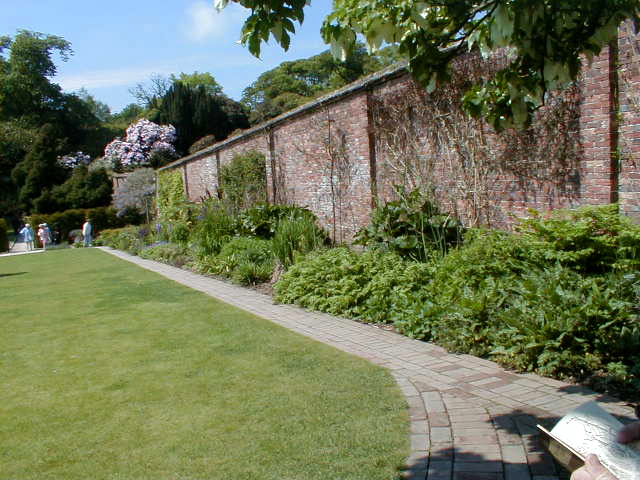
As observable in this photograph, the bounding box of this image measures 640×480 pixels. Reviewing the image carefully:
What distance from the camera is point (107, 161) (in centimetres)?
4041

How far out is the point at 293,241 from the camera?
35.5 feet

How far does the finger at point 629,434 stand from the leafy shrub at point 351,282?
4.56 meters

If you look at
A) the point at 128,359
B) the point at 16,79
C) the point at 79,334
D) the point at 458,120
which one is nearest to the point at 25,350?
the point at 79,334

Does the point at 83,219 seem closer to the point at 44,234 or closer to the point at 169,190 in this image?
the point at 44,234

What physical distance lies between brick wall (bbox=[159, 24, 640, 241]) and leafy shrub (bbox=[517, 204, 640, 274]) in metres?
0.61

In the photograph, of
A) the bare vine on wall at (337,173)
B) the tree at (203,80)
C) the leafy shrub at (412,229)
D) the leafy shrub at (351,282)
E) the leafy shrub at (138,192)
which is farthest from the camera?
the tree at (203,80)

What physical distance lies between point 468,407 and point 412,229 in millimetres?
4703

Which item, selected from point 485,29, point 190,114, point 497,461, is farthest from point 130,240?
point 190,114

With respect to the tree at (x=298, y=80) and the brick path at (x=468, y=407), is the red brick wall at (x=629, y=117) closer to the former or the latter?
the brick path at (x=468, y=407)

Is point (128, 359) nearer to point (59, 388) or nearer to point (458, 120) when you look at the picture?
point (59, 388)

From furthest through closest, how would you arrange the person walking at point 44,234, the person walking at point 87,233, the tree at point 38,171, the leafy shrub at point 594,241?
1. the tree at point 38,171
2. the person walking at point 44,234
3. the person walking at point 87,233
4. the leafy shrub at point 594,241

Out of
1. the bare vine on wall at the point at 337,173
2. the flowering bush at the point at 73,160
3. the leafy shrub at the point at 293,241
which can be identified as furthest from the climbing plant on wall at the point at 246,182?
the flowering bush at the point at 73,160

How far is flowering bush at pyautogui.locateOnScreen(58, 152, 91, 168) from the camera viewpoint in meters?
43.5

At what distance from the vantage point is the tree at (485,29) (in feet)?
11.4
